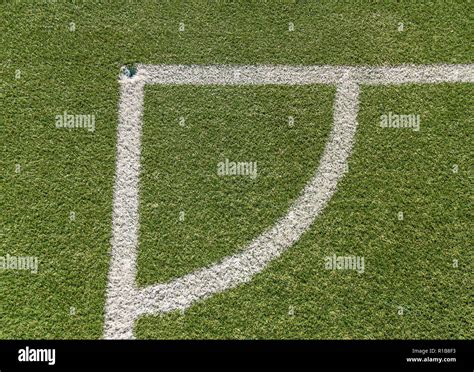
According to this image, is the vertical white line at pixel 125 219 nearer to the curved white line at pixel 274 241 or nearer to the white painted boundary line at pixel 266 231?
the white painted boundary line at pixel 266 231

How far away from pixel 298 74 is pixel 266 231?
2.23 m

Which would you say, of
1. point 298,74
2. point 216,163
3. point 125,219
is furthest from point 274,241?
point 298,74

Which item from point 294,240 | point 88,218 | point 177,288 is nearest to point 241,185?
point 294,240

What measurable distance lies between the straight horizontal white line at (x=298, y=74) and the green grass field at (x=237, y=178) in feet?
0.34

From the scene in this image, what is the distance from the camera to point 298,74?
5.88 metres

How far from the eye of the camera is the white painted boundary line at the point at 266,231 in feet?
17.4

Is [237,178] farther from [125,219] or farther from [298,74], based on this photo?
[298,74]

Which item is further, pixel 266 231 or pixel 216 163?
pixel 216 163

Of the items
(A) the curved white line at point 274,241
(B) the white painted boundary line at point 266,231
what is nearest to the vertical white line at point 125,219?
(B) the white painted boundary line at point 266,231

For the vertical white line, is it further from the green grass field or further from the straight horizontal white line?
Result: the straight horizontal white line

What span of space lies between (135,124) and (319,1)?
10.3ft

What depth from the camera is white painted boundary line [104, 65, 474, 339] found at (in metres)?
5.29

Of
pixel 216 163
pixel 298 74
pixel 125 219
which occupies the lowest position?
pixel 125 219
